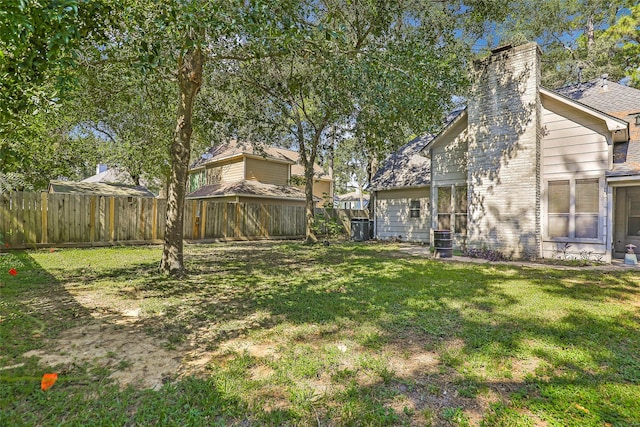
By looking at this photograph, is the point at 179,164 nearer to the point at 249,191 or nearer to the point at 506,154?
the point at 506,154

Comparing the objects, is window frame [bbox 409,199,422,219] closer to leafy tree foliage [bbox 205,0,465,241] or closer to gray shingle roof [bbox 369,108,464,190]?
gray shingle roof [bbox 369,108,464,190]

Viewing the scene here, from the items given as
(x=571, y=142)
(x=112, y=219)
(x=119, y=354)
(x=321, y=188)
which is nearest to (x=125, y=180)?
(x=321, y=188)

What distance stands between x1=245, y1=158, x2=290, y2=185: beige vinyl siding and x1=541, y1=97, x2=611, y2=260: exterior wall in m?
14.8

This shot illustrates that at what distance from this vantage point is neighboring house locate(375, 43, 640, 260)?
810cm

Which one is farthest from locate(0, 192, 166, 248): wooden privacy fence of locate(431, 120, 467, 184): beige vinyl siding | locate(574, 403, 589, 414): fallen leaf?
locate(574, 403, 589, 414): fallen leaf

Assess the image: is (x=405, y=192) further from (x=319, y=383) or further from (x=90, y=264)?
(x=319, y=383)

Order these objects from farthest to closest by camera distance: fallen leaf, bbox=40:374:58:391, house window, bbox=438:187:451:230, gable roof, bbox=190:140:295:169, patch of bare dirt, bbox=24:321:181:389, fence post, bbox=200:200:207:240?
1. gable roof, bbox=190:140:295:169
2. fence post, bbox=200:200:207:240
3. house window, bbox=438:187:451:230
4. patch of bare dirt, bbox=24:321:181:389
5. fallen leaf, bbox=40:374:58:391

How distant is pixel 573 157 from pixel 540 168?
2.48 feet

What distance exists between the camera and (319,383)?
2.46 m

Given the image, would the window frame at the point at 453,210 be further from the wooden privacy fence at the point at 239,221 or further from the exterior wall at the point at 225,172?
the exterior wall at the point at 225,172

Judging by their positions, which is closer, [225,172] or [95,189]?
[95,189]

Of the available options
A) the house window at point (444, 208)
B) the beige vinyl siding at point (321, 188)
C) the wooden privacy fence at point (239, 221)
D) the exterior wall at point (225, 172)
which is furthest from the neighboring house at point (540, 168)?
the beige vinyl siding at point (321, 188)

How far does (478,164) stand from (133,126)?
1777cm

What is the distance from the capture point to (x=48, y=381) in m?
2.33
